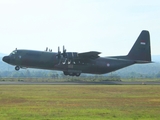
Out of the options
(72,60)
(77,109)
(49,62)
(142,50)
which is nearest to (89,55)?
(72,60)

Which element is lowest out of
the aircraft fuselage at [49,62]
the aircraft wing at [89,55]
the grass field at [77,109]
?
the grass field at [77,109]

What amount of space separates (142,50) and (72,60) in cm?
1400

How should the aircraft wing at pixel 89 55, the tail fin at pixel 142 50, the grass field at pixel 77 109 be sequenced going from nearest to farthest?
the grass field at pixel 77 109 < the aircraft wing at pixel 89 55 < the tail fin at pixel 142 50

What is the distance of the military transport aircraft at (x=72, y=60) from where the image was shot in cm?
6203

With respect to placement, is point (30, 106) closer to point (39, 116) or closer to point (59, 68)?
point (39, 116)

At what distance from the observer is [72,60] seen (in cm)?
6284

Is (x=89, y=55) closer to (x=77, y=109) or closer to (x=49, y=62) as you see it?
(x=49, y=62)

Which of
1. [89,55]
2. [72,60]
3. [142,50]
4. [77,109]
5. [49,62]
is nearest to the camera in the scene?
[77,109]

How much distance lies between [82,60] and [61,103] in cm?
3414

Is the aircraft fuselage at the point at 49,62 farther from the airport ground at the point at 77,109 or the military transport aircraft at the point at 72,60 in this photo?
the airport ground at the point at 77,109

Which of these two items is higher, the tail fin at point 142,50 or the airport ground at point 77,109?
the tail fin at point 142,50

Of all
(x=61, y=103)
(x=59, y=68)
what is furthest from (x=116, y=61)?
(x=61, y=103)

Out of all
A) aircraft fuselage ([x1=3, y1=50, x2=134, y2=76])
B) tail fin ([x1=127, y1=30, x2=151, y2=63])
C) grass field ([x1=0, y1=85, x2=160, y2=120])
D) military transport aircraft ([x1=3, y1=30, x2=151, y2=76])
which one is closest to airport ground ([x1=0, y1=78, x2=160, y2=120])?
grass field ([x1=0, y1=85, x2=160, y2=120])

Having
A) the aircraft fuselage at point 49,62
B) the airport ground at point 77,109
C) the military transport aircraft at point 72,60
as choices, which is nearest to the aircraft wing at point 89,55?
the military transport aircraft at point 72,60
